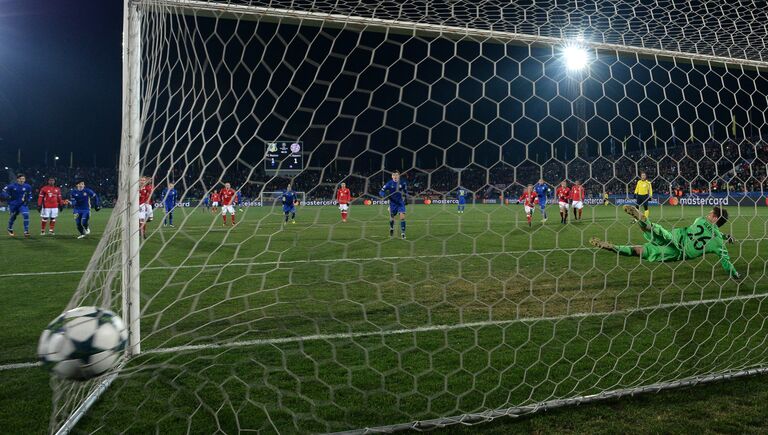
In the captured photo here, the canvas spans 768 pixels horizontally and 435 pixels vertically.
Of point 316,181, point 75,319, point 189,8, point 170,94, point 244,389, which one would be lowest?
point 244,389

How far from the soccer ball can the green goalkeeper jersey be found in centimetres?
529

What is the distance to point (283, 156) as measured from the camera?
2.89 meters

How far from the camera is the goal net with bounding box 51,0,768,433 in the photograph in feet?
8.94

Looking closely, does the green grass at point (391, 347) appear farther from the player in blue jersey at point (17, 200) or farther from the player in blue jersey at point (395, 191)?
the player in blue jersey at point (17, 200)

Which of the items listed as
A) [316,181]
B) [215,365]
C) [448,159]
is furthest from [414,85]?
[215,365]

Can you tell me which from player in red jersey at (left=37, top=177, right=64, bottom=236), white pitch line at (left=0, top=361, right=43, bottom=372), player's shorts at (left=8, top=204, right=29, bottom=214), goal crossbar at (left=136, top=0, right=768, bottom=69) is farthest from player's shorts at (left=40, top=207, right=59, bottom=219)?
goal crossbar at (left=136, top=0, right=768, bottom=69)

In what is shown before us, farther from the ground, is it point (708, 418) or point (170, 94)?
point (170, 94)

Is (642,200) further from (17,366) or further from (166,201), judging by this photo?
(17,366)

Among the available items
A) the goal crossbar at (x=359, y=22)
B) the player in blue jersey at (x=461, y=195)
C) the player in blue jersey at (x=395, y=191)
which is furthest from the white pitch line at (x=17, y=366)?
the player in blue jersey at (x=461, y=195)

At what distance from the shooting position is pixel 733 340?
3.56 m

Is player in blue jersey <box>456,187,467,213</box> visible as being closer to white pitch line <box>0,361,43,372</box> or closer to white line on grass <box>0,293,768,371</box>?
white line on grass <box>0,293,768,371</box>

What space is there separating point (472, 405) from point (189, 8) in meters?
2.67

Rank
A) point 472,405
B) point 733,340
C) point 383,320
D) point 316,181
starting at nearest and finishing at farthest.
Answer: point 472,405 → point 316,181 → point 733,340 → point 383,320

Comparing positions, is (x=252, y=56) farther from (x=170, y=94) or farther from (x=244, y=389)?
(x=244, y=389)
